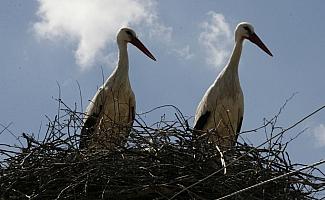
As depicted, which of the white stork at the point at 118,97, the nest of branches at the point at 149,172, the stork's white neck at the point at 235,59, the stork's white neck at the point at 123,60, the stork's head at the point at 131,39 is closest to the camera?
the nest of branches at the point at 149,172

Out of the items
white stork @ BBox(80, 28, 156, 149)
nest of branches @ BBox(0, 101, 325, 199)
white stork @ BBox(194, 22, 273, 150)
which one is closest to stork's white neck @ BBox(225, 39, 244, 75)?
white stork @ BBox(194, 22, 273, 150)

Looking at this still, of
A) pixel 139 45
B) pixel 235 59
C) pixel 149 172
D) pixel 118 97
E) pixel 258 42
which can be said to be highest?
pixel 139 45

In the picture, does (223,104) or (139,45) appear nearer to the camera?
(223,104)

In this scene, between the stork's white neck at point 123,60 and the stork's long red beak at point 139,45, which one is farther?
the stork's long red beak at point 139,45

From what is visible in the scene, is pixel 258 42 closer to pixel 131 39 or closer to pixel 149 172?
pixel 131 39

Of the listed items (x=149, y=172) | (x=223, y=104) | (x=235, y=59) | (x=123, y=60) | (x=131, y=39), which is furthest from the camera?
(x=131, y=39)

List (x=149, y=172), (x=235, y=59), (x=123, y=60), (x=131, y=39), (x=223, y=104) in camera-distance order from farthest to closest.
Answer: (x=131, y=39), (x=123, y=60), (x=235, y=59), (x=223, y=104), (x=149, y=172)

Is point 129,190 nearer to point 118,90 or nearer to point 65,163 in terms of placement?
point 65,163

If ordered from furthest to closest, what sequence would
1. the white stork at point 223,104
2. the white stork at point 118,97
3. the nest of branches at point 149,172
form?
the white stork at point 223,104
the white stork at point 118,97
the nest of branches at point 149,172

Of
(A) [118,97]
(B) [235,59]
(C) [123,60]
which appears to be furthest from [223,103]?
(C) [123,60]

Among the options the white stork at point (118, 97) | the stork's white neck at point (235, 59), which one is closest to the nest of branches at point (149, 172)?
the white stork at point (118, 97)

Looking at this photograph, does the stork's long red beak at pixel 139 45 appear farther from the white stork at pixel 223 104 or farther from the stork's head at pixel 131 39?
the white stork at pixel 223 104

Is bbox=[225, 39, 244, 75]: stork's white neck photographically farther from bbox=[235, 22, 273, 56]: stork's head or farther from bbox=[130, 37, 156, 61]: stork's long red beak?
bbox=[130, 37, 156, 61]: stork's long red beak

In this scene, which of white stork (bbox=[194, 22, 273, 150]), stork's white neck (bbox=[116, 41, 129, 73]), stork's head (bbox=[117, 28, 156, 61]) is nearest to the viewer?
white stork (bbox=[194, 22, 273, 150])
